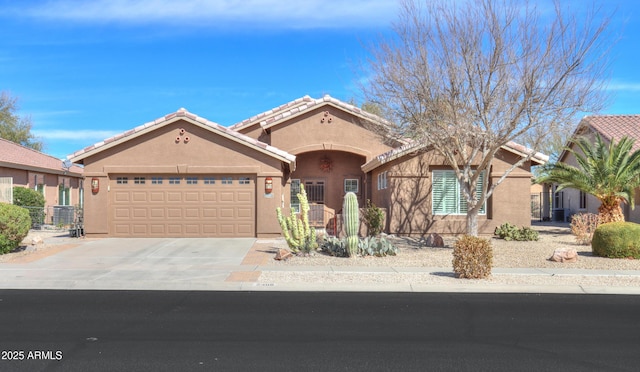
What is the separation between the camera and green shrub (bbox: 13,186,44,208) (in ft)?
83.9

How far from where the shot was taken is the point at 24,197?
25781 millimetres

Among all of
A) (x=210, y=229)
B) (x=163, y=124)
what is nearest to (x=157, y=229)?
(x=210, y=229)

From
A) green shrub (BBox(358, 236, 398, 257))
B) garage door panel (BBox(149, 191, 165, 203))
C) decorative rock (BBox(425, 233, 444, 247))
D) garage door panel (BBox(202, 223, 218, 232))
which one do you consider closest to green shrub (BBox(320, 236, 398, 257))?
green shrub (BBox(358, 236, 398, 257))

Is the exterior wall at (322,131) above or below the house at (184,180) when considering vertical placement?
above

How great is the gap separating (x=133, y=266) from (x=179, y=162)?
268 inches

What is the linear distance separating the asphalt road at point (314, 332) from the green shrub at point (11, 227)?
5.36 m

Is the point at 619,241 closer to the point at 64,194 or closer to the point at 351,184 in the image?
the point at 351,184

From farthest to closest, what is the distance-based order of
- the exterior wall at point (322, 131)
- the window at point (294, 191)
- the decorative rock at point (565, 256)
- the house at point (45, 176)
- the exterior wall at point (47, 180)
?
1. the exterior wall at point (47, 180)
2. the house at point (45, 176)
3. the window at point (294, 191)
4. the exterior wall at point (322, 131)
5. the decorative rock at point (565, 256)

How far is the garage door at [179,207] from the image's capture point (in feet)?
65.8

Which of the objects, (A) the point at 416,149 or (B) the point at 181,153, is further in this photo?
(A) the point at 416,149

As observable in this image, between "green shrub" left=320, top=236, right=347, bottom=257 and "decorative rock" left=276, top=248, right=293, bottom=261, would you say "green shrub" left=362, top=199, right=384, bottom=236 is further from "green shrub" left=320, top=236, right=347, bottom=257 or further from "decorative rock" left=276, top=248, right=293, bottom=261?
"decorative rock" left=276, top=248, right=293, bottom=261

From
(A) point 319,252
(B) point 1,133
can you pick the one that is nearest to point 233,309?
(A) point 319,252

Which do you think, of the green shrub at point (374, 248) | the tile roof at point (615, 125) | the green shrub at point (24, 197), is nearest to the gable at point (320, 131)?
the green shrub at point (374, 248)

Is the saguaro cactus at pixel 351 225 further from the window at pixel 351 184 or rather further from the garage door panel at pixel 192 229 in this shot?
the window at pixel 351 184
